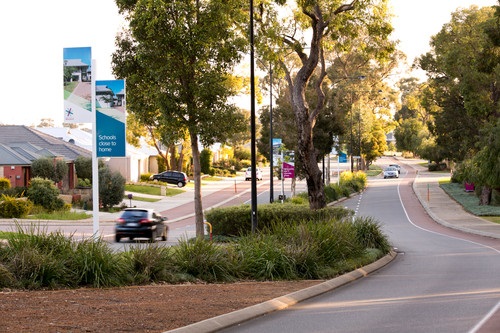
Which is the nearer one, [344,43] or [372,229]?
[372,229]

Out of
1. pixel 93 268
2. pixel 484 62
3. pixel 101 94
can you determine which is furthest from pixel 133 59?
pixel 93 268

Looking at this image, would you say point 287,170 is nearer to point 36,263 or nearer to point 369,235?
point 369,235

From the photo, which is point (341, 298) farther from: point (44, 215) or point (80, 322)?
point (44, 215)

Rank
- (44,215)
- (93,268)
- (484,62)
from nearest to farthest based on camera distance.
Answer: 1. (93,268)
2. (484,62)
3. (44,215)

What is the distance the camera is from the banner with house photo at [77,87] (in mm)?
20125

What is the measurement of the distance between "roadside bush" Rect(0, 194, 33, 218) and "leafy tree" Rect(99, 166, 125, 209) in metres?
7.01

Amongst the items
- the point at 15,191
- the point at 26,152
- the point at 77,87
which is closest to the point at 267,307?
the point at 77,87

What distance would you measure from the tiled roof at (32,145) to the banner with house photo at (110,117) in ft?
117

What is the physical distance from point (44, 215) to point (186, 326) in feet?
118

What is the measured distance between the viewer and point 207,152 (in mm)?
98625

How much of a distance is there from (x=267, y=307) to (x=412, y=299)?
3.42 metres

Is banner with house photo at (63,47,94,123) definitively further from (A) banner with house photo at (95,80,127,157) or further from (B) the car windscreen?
(B) the car windscreen

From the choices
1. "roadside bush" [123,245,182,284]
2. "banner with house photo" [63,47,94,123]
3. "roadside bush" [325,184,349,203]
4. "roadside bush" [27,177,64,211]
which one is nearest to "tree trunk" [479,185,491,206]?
"roadside bush" [325,184,349,203]

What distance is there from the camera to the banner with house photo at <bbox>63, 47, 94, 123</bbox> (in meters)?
20.1
